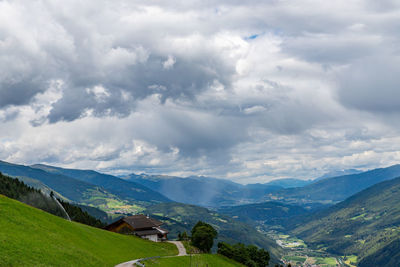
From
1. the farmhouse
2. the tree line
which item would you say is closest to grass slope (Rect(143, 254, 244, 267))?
the farmhouse

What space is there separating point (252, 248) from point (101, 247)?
3294 inches

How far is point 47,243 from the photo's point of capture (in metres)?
53.5

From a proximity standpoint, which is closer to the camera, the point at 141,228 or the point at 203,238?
the point at 203,238

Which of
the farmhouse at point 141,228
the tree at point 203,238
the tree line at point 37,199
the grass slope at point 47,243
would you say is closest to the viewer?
the grass slope at point 47,243

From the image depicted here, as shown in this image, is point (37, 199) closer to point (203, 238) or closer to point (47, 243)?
point (203, 238)

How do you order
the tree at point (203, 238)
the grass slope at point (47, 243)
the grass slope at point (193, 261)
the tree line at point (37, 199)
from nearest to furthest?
the grass slope at point (47, 243)
the grass slope at point (193, 261)
the tree line at point (37, 199)
the tree at point (203, 238)

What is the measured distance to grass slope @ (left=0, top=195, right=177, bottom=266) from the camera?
45.2 meters

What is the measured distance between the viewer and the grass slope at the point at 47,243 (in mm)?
45188

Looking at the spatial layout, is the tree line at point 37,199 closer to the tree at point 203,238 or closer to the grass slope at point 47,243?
the grass slope at point 47,243

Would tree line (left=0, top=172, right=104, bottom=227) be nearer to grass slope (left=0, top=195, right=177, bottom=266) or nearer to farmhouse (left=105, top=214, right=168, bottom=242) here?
farmhouse (left=105, top=214, right=168, bottom=242)

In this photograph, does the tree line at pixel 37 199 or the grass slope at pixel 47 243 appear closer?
the grass slope at pixel 47 243

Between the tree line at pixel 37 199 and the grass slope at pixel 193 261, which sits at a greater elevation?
the tree line at pixel 37 199

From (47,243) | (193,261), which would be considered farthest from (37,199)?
(47,243)

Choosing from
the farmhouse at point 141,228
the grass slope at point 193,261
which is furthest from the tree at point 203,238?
the farmhouse at point 141,228
